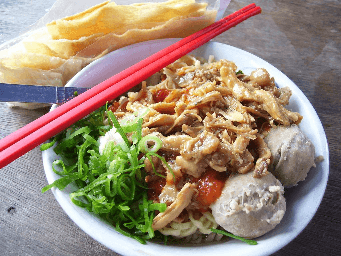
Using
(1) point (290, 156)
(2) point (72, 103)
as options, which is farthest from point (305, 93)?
(2) point (72, 103)

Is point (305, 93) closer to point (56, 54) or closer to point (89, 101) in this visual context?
point (89, 101)

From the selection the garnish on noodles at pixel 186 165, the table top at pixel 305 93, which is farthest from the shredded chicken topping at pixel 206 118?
the table top at pixel 305 93

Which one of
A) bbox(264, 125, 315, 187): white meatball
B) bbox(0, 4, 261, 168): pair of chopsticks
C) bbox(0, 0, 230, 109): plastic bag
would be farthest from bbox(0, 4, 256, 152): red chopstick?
bbox(264, 125, 315, 187): white meatball

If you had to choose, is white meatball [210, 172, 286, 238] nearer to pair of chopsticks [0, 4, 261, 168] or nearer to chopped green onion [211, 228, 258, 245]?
chopped green onion [211, 228, 258, 245]

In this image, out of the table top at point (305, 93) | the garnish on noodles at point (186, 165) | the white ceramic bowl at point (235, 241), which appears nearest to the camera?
the white ceramic bowl at point (235, 241)

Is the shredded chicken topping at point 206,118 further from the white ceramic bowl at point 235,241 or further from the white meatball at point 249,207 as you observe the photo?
the white ceramic bowl at point 235,241

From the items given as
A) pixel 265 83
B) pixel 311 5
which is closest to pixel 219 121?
pixel 265 83
